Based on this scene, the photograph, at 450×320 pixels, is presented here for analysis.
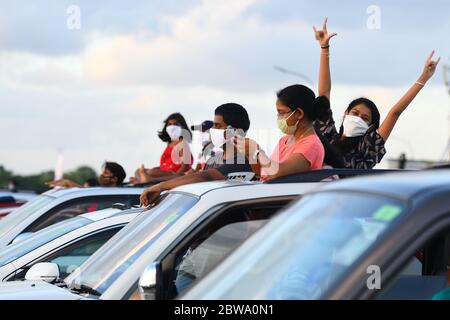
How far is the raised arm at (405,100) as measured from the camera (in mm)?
9070

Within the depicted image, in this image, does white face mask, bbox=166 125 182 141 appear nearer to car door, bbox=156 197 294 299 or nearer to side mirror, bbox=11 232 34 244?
side mirror, bbox=11 232 34 244

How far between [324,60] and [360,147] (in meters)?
0.99

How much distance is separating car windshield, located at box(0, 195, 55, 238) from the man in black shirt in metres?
3.30

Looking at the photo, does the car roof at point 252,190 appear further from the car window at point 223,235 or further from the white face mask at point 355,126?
the white face mask at point 355,126

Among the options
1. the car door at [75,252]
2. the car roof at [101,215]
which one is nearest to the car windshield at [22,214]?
the car roof at [101,215]

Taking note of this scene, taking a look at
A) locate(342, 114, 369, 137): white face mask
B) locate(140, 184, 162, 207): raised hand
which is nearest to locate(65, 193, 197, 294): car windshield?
locate(140, 184, 162, 207): raised hand

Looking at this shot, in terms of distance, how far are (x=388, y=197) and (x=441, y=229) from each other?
21cm

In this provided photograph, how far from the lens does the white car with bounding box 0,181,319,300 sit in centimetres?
586

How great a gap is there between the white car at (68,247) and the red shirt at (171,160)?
4.03 m

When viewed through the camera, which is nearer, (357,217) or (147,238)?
(357,217)
